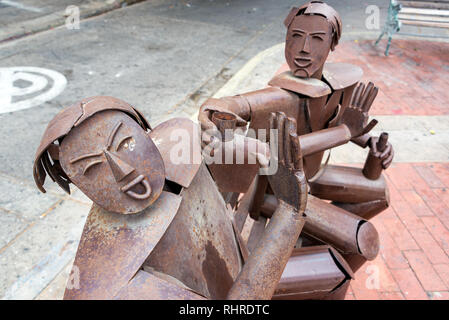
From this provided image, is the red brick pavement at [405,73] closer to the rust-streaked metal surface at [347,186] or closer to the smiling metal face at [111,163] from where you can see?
the rust-streaked metal surface at [347,186]

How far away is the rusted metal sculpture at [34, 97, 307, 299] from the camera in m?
0.94

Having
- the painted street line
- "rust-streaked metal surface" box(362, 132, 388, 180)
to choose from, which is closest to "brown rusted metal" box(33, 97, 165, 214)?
"rust-streaked metal surface" box(362, 132, 388, 180)

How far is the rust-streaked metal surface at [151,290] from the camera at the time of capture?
0.90 meters

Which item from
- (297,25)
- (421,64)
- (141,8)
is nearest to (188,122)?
(297,25)

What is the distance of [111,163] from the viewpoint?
94cm

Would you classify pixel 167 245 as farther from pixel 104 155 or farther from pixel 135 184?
pixel 104 155

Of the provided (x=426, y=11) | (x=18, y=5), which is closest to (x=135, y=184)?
(x=426, y=11)

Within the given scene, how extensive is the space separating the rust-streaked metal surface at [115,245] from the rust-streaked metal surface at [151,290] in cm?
2

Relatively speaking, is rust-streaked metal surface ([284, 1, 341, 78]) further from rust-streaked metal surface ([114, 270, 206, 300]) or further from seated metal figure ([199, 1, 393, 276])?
rust-streaked metal surface ([114, 270, 206, 300])

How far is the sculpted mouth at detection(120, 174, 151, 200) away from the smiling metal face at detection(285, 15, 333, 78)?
42.0 inches

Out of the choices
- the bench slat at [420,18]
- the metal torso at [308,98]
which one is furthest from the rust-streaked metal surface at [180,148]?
the bench slat at [420,18]
